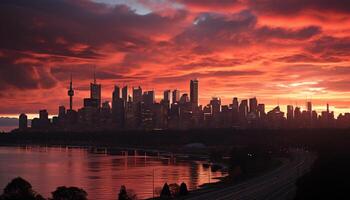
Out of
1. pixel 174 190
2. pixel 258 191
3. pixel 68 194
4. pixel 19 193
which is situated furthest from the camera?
pixel 174 190

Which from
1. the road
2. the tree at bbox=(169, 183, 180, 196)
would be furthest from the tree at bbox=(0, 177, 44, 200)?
the road

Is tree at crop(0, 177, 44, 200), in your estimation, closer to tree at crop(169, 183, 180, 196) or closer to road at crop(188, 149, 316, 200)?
tree at crop(169, 183, 180, 196)

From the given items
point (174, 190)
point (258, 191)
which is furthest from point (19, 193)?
point (258, 191)

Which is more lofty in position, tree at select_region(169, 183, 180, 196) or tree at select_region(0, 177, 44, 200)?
tree at select_region(0, 177, 44, 200)

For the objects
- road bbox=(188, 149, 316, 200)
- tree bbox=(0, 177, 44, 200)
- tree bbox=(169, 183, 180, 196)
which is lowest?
tree bbox=(169, 183, 180, 196)

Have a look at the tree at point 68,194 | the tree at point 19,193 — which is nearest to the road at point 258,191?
the tree at point 68,194

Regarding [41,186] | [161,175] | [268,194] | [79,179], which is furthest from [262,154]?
[268,194]

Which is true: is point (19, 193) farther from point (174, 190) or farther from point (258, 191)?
point (258, 191)

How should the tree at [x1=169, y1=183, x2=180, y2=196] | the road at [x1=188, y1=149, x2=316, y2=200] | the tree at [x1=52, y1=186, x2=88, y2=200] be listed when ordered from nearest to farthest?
the road at [x1=188, y1=149, x2=316, y2=200] < the tree at [x1=52, y1=186, x2=88, y2=200] < the tree at [x1=169, y1=183, x2=180, y2=196]

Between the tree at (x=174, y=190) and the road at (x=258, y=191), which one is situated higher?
the road at (x=258, y=191)

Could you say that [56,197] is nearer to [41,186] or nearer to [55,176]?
[41,186]

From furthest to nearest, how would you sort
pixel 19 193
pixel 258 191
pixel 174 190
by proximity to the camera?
pixel 174 190
pixel 258 191
pixel 19 193

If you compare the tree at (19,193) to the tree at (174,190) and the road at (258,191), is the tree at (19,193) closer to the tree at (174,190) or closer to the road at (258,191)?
the tree at (174,190)
